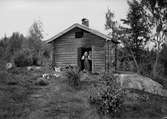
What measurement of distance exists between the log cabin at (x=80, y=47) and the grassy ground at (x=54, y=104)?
18.0 ft

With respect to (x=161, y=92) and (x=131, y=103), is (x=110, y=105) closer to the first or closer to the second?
(x=131, y=103)

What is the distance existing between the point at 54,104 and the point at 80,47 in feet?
29.9

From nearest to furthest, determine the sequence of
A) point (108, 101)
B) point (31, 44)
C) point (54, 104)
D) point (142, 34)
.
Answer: point (108, 101) < point (54, 104) < point (142, 34) < point (31, 44)

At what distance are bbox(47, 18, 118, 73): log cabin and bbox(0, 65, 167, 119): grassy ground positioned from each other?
5.49 meters

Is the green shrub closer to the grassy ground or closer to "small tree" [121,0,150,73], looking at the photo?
the grassy ground

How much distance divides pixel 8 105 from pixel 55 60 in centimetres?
1031

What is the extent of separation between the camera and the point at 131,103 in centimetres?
875

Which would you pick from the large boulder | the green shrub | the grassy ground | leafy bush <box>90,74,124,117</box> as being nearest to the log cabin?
the large boulder

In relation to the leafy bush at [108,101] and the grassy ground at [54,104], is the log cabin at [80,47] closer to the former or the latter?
the grassy ground at [54,104]

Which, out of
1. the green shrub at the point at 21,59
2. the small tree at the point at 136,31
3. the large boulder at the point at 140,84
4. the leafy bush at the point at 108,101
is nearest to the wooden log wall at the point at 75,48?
the large boulder at the point at 140,84

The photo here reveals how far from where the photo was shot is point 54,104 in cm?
813

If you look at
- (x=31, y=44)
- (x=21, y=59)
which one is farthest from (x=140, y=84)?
(x=31, y=44)

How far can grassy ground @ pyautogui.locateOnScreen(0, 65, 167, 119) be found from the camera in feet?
23.0

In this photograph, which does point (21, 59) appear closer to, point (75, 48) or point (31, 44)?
point (75, 48)
